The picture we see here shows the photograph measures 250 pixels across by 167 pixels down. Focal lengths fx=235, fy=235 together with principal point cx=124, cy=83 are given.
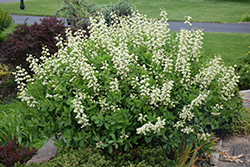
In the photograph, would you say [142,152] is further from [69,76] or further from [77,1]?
[77,1]

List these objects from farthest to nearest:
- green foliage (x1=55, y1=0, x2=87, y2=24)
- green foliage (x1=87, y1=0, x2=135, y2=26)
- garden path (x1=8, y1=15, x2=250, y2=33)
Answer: garden path (x1=8, y1=15, x2=250, y2=33), green foliage (x1=87, y1=0, x2=135, y2=26), green foliage (x1=55, y1=0, x2=87, y2=24)

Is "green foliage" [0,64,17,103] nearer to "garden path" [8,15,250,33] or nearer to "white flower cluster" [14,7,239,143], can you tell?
"white flower cluster" [14,7,239,143]

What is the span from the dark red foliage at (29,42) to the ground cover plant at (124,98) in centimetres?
271

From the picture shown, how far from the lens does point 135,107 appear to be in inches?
125

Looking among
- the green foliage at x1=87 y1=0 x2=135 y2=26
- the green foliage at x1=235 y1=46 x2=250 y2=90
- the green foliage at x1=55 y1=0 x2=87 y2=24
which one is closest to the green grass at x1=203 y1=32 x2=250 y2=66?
the green foliage at x1=235 y1=46 x2=250 y2=90

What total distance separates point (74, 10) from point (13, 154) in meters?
6.81

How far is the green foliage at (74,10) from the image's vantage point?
9038 millimetres

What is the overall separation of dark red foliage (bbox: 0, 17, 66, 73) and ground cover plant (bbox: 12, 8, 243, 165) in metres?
2.71

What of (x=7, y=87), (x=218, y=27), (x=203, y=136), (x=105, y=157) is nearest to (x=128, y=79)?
(x=105, y=157)

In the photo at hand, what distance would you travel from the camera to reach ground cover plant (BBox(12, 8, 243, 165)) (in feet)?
9.87

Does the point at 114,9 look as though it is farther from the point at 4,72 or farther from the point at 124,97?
the point at 124,97

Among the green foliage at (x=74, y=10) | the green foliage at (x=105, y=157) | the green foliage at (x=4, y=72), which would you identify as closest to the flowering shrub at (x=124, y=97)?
the green foliage at (x=105, y=157)

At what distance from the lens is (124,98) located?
3355 millimetres

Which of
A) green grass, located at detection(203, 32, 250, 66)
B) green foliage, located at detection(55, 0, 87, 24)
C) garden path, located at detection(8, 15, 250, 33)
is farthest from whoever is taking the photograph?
garden path, located at detection(8, 15, 250, 33)
